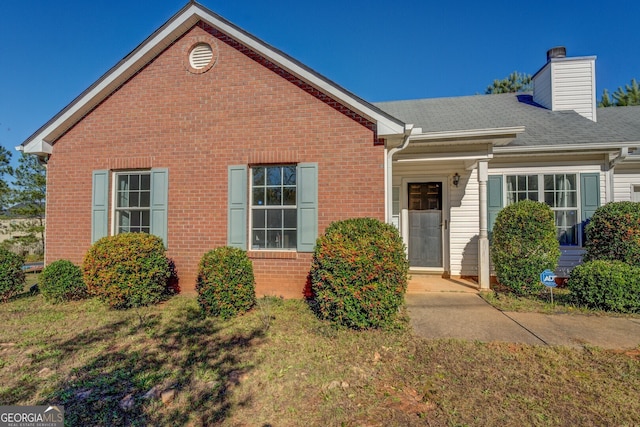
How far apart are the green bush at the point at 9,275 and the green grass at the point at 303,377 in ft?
7.01

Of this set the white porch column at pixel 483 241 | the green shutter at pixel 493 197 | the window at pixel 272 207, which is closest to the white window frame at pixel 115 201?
the window at pixel 272 207

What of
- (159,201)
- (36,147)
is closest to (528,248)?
(159,201)

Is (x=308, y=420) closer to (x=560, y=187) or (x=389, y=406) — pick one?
(x=389, y=406)

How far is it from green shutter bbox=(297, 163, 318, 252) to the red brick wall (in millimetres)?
128

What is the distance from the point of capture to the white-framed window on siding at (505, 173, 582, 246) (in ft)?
25.0

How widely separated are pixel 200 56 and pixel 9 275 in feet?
18.9

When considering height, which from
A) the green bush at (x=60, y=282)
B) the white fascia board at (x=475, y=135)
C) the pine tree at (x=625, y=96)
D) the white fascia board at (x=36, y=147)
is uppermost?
the pine tree at (x=625, y=96)

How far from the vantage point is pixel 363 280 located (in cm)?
453

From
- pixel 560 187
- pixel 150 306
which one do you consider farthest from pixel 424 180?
pixel 150 306

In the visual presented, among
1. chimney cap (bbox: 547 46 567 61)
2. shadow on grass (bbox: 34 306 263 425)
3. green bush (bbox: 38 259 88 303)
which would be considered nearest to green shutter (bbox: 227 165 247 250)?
shadow on grass (bbox: 34 306 263 425)

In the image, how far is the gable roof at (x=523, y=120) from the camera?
24.6 ft

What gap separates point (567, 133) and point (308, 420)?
890cm

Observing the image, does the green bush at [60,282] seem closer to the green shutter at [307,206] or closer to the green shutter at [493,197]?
the green shutter at [307,206]

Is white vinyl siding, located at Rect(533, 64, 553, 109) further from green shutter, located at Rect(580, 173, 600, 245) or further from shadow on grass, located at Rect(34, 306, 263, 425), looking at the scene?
shadow on grass, located at Rect(34, 306, 263, 425)
